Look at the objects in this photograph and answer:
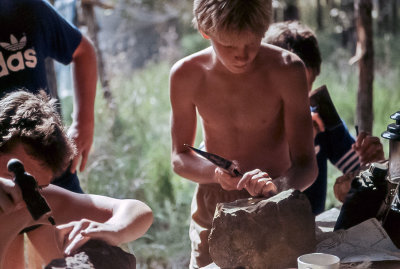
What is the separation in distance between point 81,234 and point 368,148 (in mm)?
1688

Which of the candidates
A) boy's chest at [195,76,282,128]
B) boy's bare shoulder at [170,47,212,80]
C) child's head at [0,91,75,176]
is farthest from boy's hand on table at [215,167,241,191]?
child's head at [0,91,75,176]

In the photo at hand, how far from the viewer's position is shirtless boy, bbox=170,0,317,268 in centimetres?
257

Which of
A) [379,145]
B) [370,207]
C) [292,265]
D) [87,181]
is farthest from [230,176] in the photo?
[87,181]

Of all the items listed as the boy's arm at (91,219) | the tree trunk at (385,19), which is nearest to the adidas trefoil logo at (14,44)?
the boy's arm at (91,219)

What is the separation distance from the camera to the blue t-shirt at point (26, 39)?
2.74 meters

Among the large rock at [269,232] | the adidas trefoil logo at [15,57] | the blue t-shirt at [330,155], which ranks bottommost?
the blue t-shirt at [330,155]

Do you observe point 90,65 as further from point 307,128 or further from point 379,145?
point 379,145

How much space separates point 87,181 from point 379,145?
9.48ft

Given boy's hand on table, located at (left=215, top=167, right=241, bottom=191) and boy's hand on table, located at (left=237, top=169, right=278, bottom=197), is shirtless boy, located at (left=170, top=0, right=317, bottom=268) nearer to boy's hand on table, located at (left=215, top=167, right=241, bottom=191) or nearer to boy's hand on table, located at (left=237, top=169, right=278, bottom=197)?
boy's hand on table, located at (left=215, top=167, right=241, bottom=191)

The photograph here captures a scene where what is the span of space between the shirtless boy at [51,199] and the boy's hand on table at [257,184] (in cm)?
39

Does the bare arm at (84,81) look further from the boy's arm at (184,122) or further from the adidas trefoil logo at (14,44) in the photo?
the boy's arm at (184,122)

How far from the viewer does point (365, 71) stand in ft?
14.9

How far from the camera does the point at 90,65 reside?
315 centimetres

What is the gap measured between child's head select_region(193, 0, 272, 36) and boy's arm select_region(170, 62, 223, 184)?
0.33 meters
